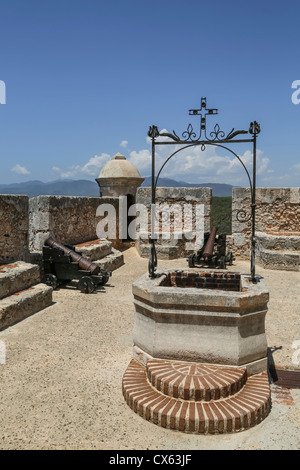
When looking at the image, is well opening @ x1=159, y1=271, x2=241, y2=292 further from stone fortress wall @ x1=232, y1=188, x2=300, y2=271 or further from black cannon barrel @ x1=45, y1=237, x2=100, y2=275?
stone fortress wall @ x1=232, y1=188, x2=300, y2=271

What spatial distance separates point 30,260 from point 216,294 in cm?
495

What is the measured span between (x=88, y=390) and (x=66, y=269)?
4.17 metres

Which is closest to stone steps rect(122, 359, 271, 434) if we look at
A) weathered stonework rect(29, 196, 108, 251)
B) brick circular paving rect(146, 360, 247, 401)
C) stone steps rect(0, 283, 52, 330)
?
brick circular paving rect(146, 360, 247, 401)

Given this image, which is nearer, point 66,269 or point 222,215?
point 66,269

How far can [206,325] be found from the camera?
3562 mm

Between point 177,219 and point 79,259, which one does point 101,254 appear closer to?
point 79,259

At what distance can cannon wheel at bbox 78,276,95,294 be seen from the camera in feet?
23.8

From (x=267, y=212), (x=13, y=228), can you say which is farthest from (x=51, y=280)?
(x=267, y=212)

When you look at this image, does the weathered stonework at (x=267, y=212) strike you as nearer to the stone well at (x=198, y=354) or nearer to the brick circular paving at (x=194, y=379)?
the stone well at (x=198, y=354)

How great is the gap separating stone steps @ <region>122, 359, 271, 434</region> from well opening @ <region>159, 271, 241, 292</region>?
1187 mm

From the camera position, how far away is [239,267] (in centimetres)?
1002

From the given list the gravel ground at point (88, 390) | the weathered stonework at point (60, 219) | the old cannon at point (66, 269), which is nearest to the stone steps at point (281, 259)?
the gravel ground at point (88, 390)

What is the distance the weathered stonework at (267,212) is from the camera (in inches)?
430
